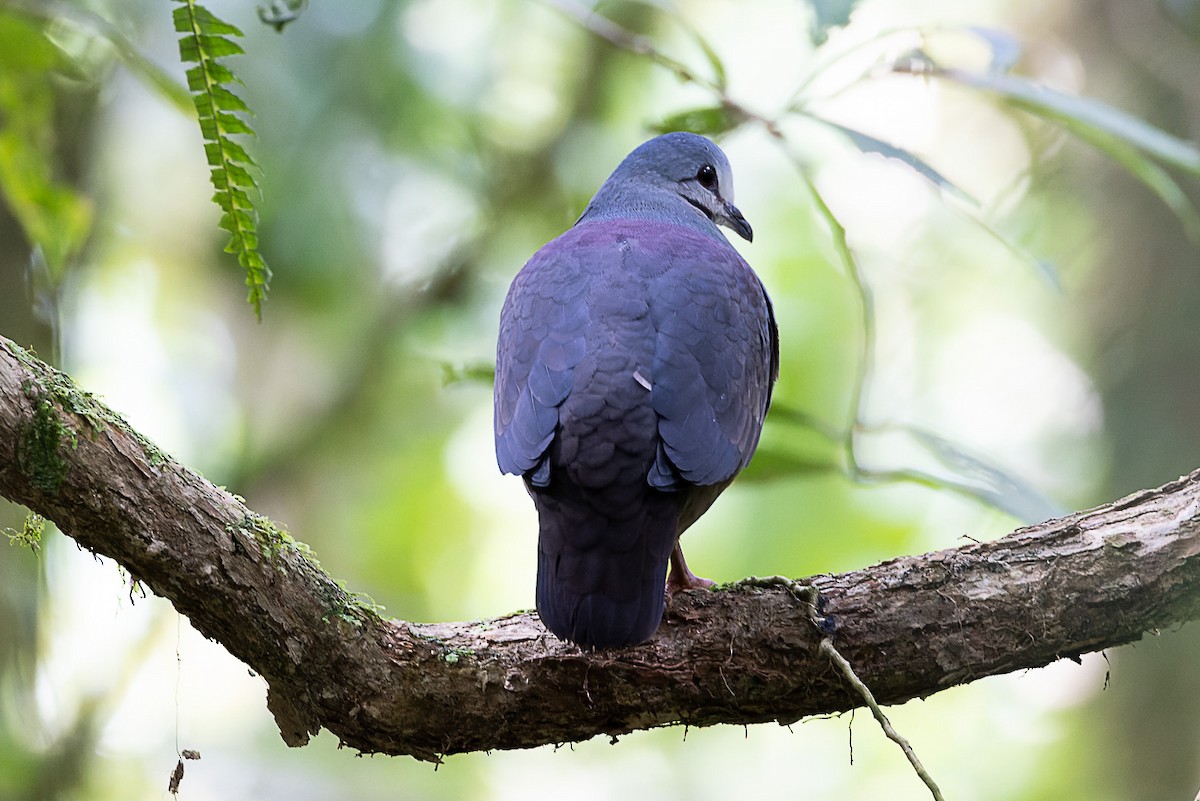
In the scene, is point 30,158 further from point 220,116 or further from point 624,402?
point 624,402

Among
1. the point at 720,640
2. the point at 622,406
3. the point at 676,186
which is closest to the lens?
the point at 622,406

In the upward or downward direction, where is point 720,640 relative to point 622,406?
downward

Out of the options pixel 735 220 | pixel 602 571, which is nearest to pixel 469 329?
pixel 735 220

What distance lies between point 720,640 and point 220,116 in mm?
1992

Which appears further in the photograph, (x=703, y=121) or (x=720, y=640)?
(x=703, y=121)

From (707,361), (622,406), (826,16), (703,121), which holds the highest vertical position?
(703,121)

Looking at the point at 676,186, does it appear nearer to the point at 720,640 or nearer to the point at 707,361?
the point at 707,361

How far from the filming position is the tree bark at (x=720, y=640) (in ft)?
9.98

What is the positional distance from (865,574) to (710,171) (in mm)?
2203

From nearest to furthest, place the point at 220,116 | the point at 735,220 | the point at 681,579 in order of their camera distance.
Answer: the point at 220,116 → the point at 681,579 → the point at 735,220

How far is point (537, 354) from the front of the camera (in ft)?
11.3

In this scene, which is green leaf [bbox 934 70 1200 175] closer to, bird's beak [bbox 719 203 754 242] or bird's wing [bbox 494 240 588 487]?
bird's beak [bbox 719 203 754 242]

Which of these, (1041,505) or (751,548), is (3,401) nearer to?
(1041,505)

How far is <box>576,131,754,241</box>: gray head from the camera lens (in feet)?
15.1
